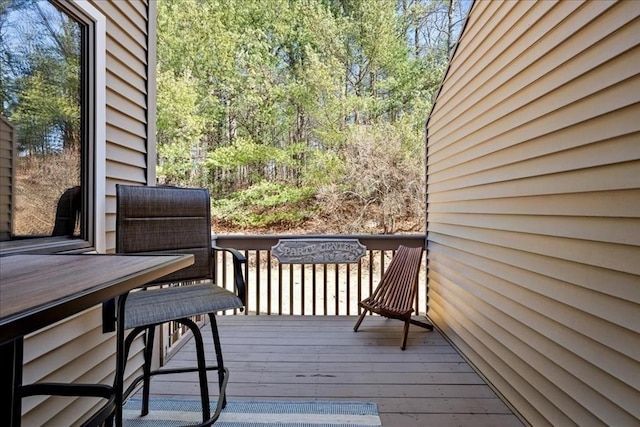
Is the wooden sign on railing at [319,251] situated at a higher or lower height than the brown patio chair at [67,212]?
lower

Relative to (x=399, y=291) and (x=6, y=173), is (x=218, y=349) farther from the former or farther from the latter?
(x=399, y=291)

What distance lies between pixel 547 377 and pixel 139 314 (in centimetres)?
200

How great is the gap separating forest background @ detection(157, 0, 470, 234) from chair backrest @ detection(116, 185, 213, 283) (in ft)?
18.8

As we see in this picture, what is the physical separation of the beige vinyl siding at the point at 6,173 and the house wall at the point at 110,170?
466mm

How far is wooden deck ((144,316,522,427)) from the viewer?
200 cm

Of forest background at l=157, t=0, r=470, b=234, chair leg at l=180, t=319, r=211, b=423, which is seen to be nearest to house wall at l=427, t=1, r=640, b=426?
chair leg at l=180, t=319, r=211, b=423

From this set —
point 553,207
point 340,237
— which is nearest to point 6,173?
point 553,207

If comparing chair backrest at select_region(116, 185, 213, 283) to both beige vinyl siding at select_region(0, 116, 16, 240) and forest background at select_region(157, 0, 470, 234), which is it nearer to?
beige vinyl siding at select_region(0, 116, 16, 240)

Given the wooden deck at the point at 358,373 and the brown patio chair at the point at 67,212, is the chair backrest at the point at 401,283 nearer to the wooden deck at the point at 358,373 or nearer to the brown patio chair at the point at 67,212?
the wooden deck at the point at 358,373

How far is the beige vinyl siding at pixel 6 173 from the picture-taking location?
1.38 meters

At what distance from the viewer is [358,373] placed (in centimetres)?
241

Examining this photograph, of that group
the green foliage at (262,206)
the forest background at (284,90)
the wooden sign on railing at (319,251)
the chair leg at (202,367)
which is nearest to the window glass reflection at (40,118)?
the chair leg at (202,367)

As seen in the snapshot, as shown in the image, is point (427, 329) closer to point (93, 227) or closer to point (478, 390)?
point (478, 390)

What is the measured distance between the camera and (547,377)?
1658 millimetres
